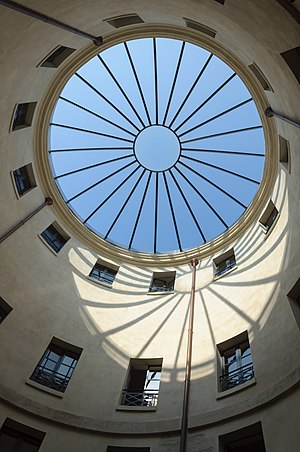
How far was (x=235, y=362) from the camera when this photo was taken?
14.7 meters

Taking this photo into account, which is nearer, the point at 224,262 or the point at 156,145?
the point at 224,262

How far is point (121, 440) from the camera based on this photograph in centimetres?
1270

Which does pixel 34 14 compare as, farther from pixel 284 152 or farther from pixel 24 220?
pixel 284 152

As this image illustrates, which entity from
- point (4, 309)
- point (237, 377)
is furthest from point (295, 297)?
point (4, 309)

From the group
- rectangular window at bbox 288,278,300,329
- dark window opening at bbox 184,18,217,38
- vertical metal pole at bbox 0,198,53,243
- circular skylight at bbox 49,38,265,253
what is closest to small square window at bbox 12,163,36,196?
vertical metal pole at bbox 0,198,53,243

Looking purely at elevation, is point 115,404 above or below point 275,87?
below

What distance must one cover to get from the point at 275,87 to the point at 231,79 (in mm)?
5955

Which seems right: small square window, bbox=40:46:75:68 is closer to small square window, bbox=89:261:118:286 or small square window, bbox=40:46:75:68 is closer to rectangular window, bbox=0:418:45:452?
small square window, bbox=89:261:118:286

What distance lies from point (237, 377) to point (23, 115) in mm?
14637

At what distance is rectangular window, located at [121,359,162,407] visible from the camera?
48.0ft

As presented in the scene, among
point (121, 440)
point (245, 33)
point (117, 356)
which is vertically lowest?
point (121, 440)

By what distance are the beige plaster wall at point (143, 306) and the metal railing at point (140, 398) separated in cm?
40

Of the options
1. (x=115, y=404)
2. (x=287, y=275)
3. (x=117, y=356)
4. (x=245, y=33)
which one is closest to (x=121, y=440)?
(x=115, y=404)

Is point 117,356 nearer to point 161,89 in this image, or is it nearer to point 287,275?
point 287,275
